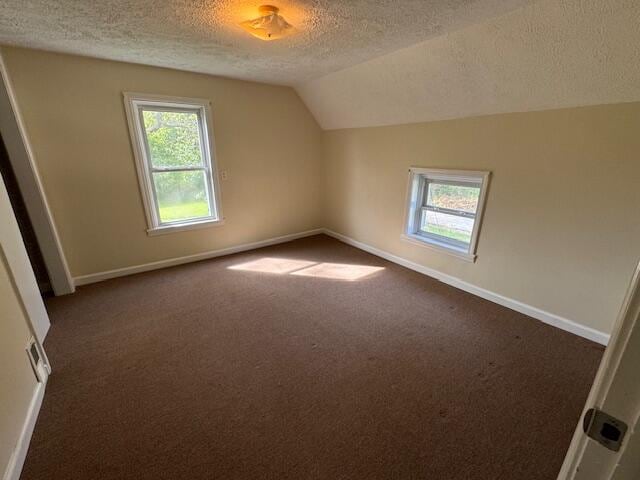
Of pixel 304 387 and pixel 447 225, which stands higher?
pixel 447 225

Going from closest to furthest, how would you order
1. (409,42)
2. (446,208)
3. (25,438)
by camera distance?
(25,438), (409,42), (446,208)

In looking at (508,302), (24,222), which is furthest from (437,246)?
(24,222)

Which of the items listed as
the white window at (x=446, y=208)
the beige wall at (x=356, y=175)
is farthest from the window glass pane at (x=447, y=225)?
the beige wall at (x=356, y=175)

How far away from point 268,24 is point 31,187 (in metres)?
2.51

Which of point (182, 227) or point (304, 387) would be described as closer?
point (304, 387)

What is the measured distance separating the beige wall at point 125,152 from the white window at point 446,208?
5.86 feet

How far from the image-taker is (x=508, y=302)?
2551 mm

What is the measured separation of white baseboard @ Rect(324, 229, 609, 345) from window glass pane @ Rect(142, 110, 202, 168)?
8.53ft

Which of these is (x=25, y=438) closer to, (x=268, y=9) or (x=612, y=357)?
(x=612, y=357)

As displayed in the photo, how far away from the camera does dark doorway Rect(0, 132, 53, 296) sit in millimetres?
2396

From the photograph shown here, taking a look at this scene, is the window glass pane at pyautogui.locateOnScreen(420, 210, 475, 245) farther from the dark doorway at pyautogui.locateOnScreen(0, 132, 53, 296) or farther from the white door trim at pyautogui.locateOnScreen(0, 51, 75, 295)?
the dark doorway at pyautogui.locateOnScreen(0, 132, 53, 296)

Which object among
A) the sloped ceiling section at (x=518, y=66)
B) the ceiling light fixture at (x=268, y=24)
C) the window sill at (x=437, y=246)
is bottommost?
the window sill at (x=437, y=246)

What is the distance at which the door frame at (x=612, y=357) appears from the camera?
16.0 inches

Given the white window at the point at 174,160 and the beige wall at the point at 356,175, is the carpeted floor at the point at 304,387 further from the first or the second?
the white window at the point at 174,160
